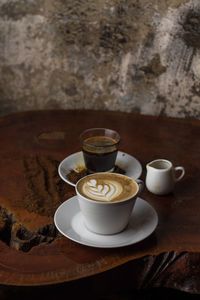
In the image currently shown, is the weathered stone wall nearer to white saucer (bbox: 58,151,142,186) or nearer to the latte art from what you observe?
white saucer (bbox: 58,151,142,186)

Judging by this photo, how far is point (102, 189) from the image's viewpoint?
47.7 inches

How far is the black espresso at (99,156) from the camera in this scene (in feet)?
4.94

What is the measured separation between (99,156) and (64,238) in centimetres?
42

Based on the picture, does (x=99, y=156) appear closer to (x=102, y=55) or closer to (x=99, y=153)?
(x=99, y=153)

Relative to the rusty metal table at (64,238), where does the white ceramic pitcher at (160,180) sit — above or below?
above

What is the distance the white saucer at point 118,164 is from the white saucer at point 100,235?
0.74 feet

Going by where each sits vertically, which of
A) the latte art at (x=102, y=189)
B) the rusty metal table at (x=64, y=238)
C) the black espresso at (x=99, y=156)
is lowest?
the rusty metal table at (x=64, y=238)

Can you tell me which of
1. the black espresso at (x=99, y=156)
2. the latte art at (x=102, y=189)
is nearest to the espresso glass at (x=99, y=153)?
the black espresso at (x=99, y=156)

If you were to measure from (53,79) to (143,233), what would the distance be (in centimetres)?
170

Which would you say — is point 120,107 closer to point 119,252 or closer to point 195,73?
point 195,73

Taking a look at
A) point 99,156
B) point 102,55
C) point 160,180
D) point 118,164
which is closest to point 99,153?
point 99,156

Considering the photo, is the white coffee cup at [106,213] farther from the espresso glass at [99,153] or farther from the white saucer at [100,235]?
the espresso glass at [99,153]

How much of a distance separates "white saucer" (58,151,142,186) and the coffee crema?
9.1 inches

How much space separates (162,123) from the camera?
2.11 m
